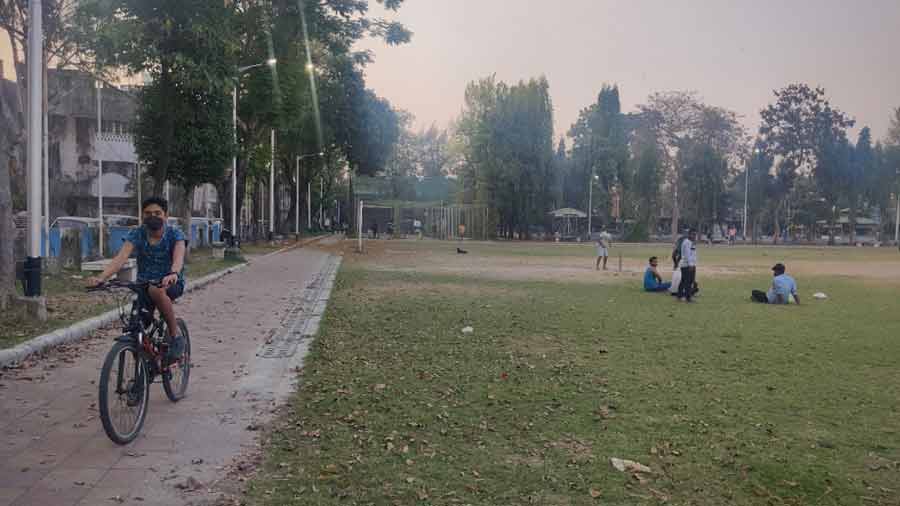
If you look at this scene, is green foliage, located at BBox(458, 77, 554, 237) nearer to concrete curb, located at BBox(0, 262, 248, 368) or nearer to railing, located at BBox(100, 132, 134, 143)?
railing, located at BBox(100, 132, 134, 143)

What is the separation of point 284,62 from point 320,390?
2580 centimetres

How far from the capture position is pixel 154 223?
19.9 ft

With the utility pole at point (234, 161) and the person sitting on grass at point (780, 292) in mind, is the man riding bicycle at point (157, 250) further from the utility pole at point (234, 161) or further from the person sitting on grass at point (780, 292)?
the utility pole at point (234, 161)

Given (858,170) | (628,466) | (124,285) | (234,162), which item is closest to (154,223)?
(124,285)

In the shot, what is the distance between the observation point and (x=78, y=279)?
663 inches

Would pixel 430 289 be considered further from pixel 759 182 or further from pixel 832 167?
pixel 832 167

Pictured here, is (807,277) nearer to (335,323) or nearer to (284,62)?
(335,323)

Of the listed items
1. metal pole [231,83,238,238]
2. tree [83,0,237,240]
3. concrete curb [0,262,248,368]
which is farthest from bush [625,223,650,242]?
concrete curb [0,262,248,368]

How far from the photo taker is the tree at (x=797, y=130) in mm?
78938

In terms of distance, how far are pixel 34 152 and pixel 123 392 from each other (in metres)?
6.97

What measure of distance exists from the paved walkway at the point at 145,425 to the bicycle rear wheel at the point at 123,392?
0.42ft

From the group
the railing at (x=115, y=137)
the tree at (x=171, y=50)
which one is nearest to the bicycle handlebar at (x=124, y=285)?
the tree at (x=171, y=50)

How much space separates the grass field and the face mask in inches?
74.6

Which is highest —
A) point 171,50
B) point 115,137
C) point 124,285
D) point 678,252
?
point 115,137
